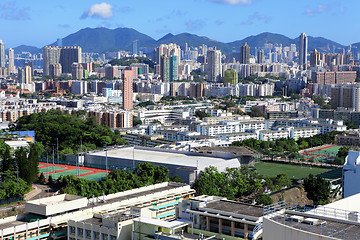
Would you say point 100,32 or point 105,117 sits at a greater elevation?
point 100,32

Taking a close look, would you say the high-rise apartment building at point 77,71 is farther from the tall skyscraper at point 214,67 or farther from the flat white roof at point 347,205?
the flat white roof at point 347,205

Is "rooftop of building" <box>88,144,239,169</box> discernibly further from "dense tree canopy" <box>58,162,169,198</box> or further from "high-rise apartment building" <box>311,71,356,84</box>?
"high-rise apartment building" <box>311,71,356,84</box>

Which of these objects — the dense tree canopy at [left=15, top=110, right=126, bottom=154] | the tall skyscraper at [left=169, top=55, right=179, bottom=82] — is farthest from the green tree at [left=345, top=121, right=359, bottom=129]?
the tall skyscraper at [left=169, top=55, right=179, bottom=82]

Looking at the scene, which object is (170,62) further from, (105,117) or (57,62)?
(105,117)

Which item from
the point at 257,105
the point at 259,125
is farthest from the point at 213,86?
the point at 259,125

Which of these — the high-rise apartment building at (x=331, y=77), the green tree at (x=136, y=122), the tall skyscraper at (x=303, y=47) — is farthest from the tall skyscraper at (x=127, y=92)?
the tall skyscraper at (x=303, y=47)

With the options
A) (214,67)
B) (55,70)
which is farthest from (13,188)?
(55,70)
